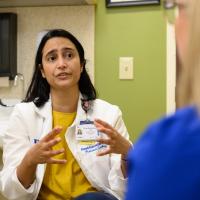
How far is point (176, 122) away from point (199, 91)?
0.06 m

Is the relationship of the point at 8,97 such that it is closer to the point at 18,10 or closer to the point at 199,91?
the point at 18,10

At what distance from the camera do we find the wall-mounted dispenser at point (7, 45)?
2.04m

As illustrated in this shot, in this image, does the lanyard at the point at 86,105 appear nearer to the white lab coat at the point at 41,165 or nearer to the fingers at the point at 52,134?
the white lab coat at the point at 41,165

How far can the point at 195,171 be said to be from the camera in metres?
0.49

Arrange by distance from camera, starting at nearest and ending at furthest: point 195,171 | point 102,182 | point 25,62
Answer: point 195,171 < point 102,182 < point 25,62

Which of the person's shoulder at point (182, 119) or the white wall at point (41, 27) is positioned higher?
the white wall at point (41, 27)

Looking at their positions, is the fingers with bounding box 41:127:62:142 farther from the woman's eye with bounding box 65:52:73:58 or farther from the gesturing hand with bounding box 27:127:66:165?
the woman's eye with bounding box 65:52:73:58

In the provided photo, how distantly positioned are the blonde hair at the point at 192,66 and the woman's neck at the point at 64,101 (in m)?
1.00

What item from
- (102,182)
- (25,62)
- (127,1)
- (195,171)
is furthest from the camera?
(25,62)

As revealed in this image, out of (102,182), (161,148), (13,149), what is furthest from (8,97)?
(161,148)

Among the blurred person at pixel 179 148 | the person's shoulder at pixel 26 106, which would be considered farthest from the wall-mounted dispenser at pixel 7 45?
the blurred person at pixel 179 148

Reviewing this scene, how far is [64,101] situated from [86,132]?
166 mm

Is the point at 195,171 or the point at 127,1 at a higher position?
the point at 127,1

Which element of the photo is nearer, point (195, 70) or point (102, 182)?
point (195, 70)
